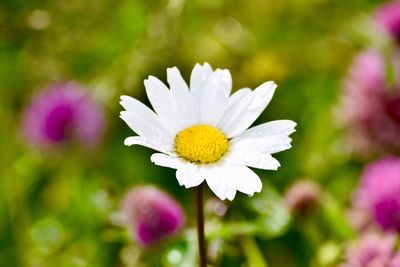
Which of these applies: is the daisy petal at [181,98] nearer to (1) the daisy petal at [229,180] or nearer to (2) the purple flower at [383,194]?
(1) the daisy petal at [229,180]

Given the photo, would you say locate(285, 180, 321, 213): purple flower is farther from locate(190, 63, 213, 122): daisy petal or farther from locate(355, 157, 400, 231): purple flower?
locate(190, 63, 213, 122): daisy petal

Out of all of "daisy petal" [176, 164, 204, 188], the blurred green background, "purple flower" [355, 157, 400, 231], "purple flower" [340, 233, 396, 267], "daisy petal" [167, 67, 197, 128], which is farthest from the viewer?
the blurred green background

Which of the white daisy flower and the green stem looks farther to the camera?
the green stem

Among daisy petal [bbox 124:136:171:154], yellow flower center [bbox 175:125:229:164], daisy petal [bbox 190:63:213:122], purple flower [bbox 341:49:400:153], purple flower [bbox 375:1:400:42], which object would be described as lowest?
daisy petal [bbox 124:136:171:154]

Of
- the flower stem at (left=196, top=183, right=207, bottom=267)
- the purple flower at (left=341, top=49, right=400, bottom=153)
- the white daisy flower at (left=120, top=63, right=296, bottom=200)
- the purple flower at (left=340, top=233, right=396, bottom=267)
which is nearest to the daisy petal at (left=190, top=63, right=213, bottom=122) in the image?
the white daisy flower at (left=120, top=63, right=296, bottom=200)

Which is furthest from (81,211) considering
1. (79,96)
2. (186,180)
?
(186,180)

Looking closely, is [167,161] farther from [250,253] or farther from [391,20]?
[391,20]

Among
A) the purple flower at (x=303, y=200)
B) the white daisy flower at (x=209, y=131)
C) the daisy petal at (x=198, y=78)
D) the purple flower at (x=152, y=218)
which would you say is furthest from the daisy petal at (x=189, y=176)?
the purple flower at (x=303, y=200)
